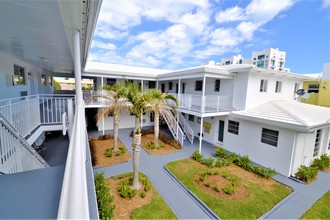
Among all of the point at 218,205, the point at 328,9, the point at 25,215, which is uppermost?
the point at 328,9

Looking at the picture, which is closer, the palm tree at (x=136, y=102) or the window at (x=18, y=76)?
the palm tree at (x=136, y=102)

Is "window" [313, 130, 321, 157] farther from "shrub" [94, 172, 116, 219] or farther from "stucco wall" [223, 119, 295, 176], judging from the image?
"shrub" [94, 172, 116, 219]

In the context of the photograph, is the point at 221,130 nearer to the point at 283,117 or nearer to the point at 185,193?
the point at 283,117

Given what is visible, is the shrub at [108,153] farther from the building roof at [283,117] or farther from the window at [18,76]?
the building roof at [283,117]

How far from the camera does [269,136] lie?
9.13m

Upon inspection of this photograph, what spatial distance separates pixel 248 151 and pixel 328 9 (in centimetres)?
1053

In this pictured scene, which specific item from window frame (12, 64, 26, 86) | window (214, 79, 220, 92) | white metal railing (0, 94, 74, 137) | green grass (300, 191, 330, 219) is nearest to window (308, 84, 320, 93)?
window (214, 79, 220, 92)

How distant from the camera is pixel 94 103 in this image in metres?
12.6

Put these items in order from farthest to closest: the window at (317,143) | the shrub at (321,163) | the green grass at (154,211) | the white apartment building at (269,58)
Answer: the white apartment building at (269,58)
the window at (317,143)
the shrub at (321,163)
the green grass at (154,211)

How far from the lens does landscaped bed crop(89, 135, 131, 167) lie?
350 inches

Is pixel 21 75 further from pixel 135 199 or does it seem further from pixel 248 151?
pixel 248 151

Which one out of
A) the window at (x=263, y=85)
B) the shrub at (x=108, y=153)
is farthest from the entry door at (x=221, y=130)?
the shrub at (x=108, y=153)

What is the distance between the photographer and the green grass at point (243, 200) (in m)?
5.63

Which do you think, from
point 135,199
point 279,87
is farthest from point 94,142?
point 279,87
